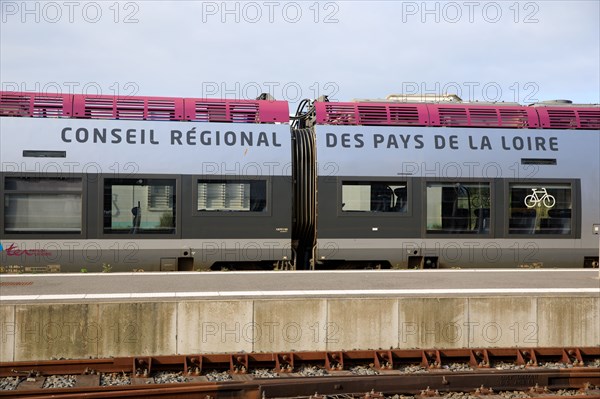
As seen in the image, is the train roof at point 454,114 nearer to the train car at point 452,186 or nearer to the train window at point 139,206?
the train car at point 452,186

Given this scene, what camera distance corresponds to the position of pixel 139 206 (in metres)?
14.5

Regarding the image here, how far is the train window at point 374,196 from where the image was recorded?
49.3ft

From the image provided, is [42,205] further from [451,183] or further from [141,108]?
[451,183]

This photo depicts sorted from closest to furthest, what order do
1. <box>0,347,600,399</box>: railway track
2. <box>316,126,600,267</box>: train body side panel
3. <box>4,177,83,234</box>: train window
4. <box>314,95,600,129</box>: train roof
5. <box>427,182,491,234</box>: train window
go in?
<box>0,347,600,399</box>: railway track → <box>4,177,83,234</box>: train window → <box>316,126,600,267</box>: train body side panel → <box>427,182,491,234</box>: train window → <box>314,95,600,129</box>: train roof

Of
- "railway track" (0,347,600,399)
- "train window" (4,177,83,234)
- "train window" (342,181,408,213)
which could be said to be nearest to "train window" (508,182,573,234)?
"train window" (342,181,408,213)

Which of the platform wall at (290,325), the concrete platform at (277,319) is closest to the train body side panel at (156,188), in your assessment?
the concrete platform at (277,319)

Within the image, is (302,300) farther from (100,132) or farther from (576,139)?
(576,139)

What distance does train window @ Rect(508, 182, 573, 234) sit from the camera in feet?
51.6

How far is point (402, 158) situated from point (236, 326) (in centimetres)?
668

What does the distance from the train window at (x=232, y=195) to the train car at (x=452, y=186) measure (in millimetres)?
1253

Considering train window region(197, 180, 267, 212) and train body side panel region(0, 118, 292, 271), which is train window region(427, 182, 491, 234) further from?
train window region(197, 180, 267, 212)

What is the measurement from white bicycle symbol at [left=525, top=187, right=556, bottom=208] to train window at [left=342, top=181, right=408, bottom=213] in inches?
112

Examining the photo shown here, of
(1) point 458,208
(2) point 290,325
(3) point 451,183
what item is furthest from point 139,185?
(1) point 458,208

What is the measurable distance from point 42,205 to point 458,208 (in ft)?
28.4
